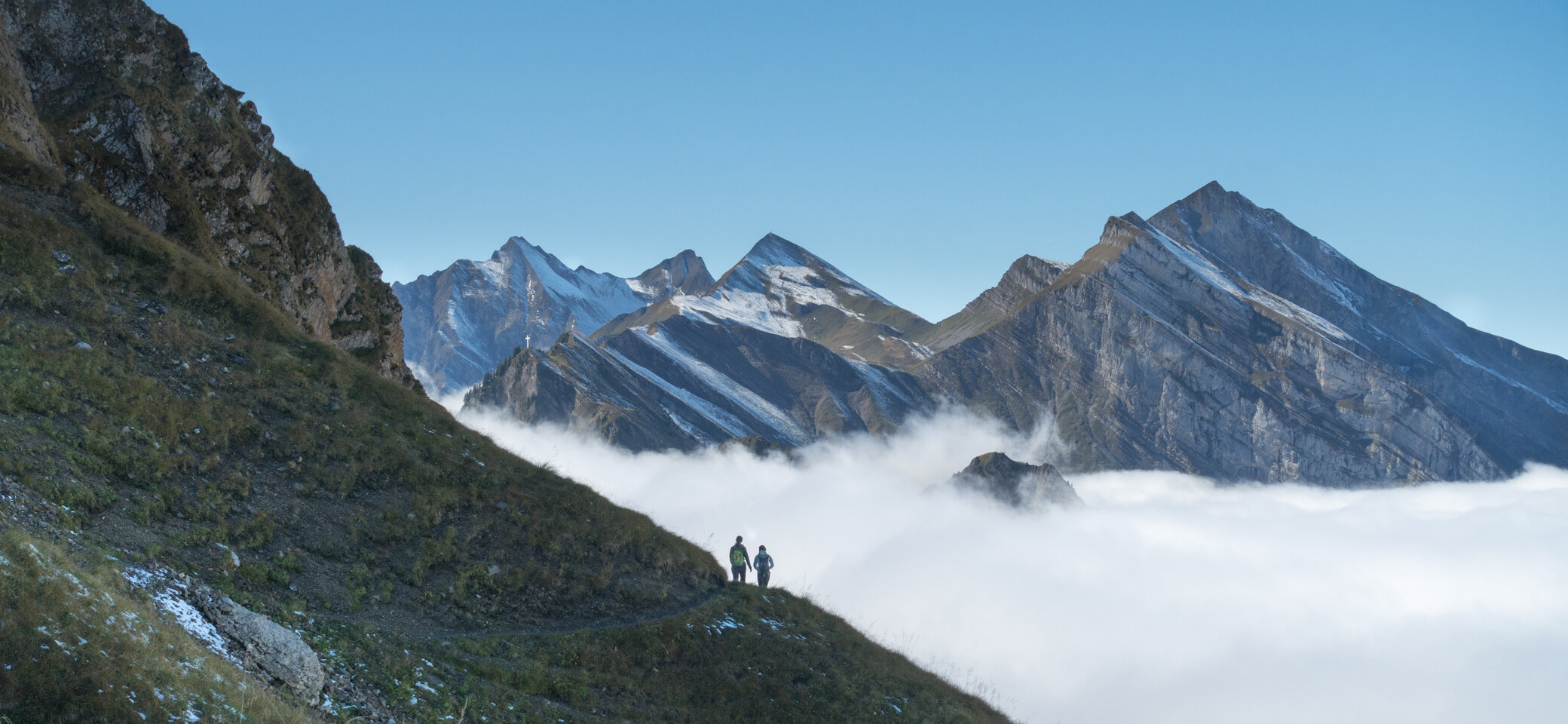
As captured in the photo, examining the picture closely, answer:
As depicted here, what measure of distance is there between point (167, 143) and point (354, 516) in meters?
27.1

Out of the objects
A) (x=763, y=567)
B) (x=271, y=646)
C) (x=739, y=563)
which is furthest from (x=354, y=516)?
(x=763, y=567)

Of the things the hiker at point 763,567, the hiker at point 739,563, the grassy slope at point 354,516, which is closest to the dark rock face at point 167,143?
the grassy slope at point 354,516

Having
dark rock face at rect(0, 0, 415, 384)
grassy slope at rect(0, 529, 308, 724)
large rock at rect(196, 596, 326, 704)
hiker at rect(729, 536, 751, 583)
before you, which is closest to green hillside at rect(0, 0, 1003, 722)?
grassy slope at rect(0, 529, 308, 724)

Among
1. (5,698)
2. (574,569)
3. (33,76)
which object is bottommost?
(5,698)

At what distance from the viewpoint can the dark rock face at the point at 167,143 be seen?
38.8 m

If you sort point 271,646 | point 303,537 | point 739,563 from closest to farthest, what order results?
point 271,646 → point 303,537 → point 739,563

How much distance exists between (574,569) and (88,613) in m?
16.9

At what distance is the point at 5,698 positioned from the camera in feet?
34.9

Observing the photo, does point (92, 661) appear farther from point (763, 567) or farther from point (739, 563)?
point (763, 567)

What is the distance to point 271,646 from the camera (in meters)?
16.1

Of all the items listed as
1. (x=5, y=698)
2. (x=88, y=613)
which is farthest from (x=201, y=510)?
(x=5, y=698)

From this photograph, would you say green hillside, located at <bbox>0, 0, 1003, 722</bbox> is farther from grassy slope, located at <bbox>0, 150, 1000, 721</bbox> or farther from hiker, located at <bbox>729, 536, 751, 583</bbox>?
hiker, located at <bbox>729, 536, 751, 583</bbox>

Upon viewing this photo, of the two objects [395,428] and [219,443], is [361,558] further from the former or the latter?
[395,428]

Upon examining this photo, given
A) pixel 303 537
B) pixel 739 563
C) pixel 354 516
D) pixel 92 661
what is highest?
pixel 739 563
